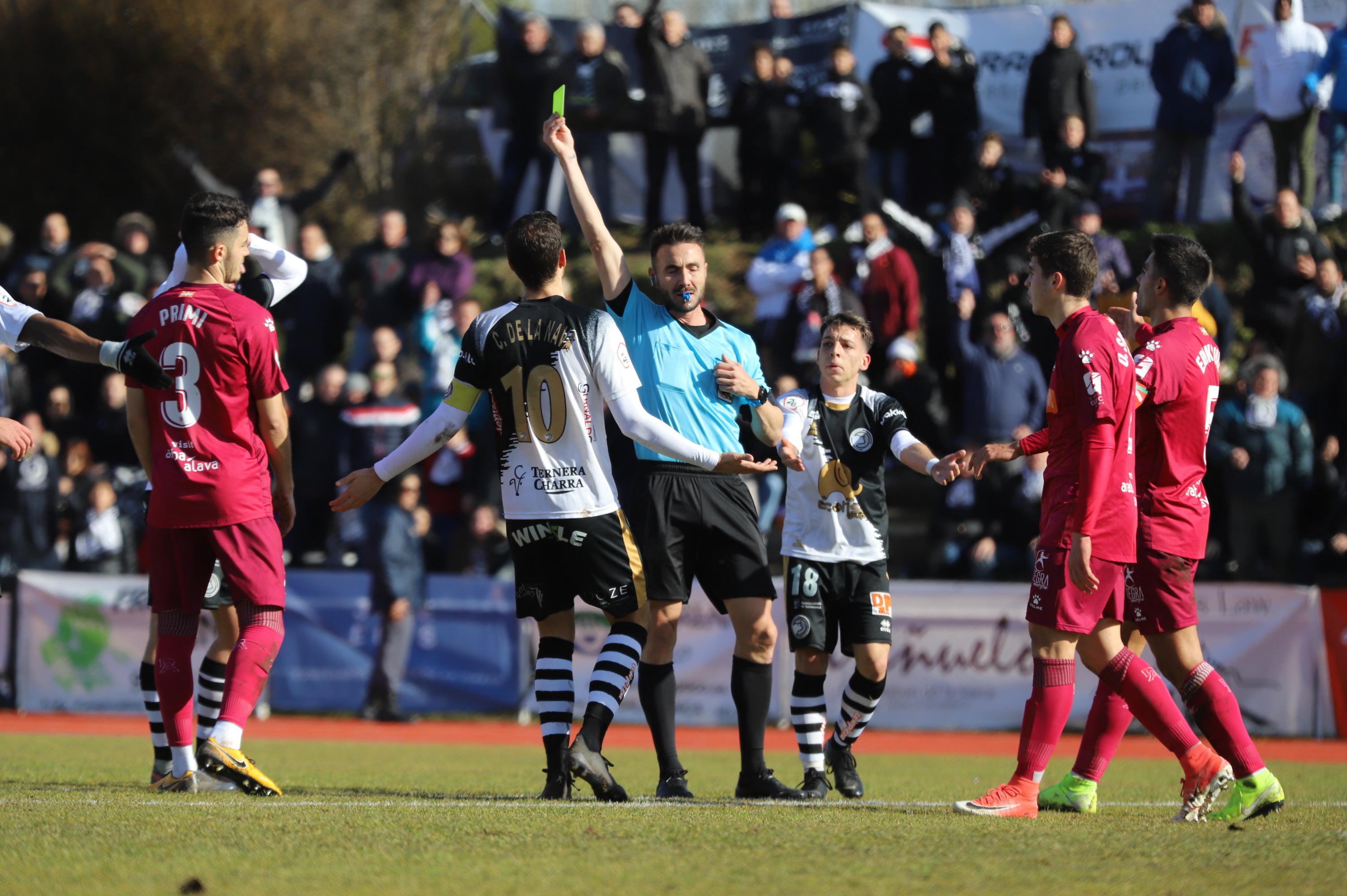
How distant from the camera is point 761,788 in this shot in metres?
6.30

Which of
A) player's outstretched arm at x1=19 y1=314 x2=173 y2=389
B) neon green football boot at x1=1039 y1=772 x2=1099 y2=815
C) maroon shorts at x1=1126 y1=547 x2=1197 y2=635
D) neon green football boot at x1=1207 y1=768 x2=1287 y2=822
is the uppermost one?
player's outstretched arm at x1=19 y1=314 x2=173 y2=389

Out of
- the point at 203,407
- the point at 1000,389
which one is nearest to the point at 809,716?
the point at 203,407

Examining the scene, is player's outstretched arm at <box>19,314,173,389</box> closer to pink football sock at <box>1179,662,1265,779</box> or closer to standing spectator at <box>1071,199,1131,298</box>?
pink football sock at <box>1179,662,1265,779</box>

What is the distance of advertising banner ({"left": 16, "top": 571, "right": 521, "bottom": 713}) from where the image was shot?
13367 mm

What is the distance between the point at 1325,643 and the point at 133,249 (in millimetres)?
12781

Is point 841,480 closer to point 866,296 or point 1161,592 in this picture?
point 1161,592

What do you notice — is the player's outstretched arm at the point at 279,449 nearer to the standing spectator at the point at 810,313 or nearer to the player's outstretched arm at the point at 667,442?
the player's outstretched arm at the point at 667,442

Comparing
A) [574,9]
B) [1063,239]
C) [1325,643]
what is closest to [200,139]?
[574,9]

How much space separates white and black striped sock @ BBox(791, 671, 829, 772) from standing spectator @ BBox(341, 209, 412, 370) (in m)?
9.90

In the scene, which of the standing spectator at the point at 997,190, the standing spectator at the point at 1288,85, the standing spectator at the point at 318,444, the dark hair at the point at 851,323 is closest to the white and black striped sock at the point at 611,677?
the dark hair at the point at 851,323

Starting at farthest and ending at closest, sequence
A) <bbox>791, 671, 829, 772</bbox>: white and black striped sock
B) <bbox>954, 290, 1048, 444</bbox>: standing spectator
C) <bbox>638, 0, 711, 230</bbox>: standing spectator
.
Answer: <bbox>638, 0, 711, 230</bbox>: standing spectator < <bbox>954, 290, 1048, 444</bbox>: standing spectator < <bbox>791, 671, 829, 772</bbox>: white and black striped sock

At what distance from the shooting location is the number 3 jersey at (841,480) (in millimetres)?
6887

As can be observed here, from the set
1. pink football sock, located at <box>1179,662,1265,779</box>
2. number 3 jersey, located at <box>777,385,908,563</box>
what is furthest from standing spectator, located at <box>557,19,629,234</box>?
pink football sock, located at <box>1179,662,1265,779</box>

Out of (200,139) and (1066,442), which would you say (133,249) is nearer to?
(200,139)
